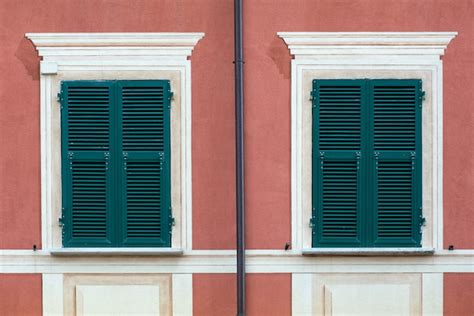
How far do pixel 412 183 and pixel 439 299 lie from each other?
3.69ft

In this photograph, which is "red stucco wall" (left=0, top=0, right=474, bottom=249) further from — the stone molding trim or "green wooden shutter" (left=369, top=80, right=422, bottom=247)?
"green wooden shutter" (left=369, top=80, right=422, bottom=247)

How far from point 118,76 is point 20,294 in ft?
7.46

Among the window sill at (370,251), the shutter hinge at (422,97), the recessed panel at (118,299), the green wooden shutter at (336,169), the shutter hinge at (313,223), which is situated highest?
the shutter hinge at (422,97)

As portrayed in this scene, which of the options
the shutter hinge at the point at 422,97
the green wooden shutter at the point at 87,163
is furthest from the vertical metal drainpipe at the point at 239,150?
the shutter hinge at the point at 422,97

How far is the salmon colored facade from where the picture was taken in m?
7.66

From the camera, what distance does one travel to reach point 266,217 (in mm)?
7719

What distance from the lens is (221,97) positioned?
773 centimetres

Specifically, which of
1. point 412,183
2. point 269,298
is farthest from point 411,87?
point 269,298

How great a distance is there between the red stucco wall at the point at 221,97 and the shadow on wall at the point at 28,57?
0.5 inches

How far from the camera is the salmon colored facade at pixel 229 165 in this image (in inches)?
302

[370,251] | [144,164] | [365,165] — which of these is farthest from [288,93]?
[370,251]

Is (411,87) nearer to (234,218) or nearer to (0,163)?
(234,218)

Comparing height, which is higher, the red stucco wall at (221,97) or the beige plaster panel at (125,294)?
the red stucco wall at (221,97)

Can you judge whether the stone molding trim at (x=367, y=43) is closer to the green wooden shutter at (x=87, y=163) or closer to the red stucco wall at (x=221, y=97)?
the red stucco wall at (x=221, y=97)
